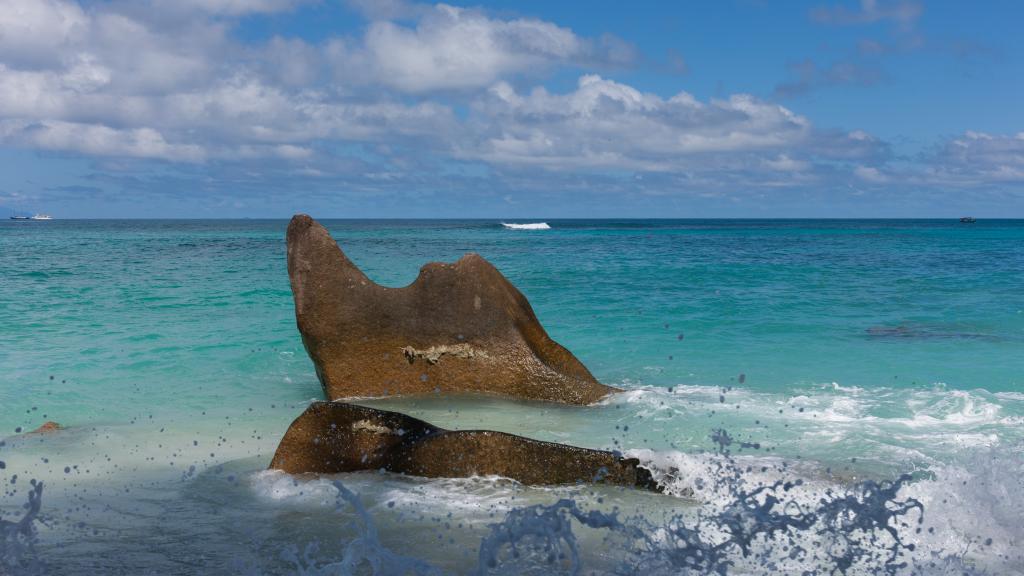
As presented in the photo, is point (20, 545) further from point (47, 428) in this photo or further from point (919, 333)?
point (919, 333)

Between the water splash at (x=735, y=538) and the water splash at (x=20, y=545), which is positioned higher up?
the water splash at (x=735, y=538)

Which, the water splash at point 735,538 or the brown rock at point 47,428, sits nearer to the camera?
the water splash at point 735,538

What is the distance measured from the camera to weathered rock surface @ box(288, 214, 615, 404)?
27.2ft

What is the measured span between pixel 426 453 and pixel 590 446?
1659mm

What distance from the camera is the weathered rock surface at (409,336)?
8.28 meters

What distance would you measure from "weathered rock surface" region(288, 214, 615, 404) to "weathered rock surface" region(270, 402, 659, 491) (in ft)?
8.74

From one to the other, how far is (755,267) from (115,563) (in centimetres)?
2429

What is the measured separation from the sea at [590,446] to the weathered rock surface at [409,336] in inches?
10.0

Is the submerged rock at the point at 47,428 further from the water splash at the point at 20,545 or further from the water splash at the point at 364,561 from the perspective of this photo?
the water splash at the point at 364,561

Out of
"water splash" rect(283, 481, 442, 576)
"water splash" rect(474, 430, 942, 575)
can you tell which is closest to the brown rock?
"water splash" rect(283, 481, 442, 576)

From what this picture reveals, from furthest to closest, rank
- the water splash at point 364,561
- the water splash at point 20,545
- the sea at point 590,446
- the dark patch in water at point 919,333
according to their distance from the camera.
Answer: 1. the dark patch in water at point 919,333
2. the sea at point 590,446
3. the water splash at point 20,545
4. the water splash at point 364,561

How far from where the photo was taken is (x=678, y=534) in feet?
14.2

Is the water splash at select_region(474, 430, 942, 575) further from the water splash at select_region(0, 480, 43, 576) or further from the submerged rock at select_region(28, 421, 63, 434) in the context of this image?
the submerged rock at select_region(28, 421, 63, 434)

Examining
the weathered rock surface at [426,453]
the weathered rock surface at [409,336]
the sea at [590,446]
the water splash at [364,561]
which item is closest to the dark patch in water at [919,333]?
the sea at [590,446]
